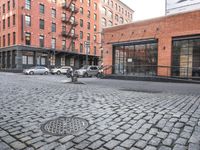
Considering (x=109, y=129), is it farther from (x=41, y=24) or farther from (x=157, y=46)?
(x=41, y=24)

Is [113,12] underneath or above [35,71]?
above

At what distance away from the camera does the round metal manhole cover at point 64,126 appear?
137 inches

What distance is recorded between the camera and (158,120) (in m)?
4.13

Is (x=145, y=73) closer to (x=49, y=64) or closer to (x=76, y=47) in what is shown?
(x=49, y=64)

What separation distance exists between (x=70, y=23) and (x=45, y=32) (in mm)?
7597

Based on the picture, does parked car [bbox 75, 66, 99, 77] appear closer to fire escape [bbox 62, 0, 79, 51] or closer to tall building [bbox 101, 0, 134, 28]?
fire escape [bbox 62, 0, 79, 51]

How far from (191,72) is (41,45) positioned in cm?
2887

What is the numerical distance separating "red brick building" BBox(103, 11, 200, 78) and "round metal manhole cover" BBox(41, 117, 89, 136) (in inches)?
463

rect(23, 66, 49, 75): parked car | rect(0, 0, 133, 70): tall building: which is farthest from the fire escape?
rect(23, 66, 49, 75): parked car

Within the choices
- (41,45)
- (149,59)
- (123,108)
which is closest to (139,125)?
(123,108)

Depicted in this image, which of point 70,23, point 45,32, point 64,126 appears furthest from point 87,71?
point 64,126

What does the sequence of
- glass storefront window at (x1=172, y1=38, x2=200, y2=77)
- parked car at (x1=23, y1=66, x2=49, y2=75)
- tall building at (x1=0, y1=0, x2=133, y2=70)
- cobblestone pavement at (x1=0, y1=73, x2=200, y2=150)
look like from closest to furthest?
cobblestone pavement at (x1=0, y1=73, x2=200, y2=150)
glass storefront window at (x1=172, y1=38, x2=200, y2=77)
parked car at (x1=23, y1=66, x2=49, y2=75)
tall building at (x1=0, y1=0, x2=133, y2=70)

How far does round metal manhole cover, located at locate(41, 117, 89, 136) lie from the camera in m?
3.47

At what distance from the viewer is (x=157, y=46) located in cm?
1698
